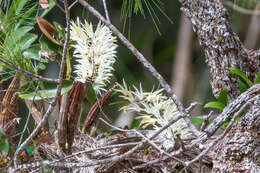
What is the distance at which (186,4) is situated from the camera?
1.07m

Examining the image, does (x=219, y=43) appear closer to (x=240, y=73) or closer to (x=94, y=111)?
(x=240, y=73)

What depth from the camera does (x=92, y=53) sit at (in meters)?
0.87

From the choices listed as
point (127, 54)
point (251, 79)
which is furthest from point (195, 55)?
point (251, 79)

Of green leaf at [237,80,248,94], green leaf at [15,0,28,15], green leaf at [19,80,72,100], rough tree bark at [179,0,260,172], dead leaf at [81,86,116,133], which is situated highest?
green leaf at [15,0,28,15]

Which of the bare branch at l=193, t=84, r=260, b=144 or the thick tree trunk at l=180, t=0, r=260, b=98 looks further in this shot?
the thick tree trunk at l=180, t=0, r=260, b=98

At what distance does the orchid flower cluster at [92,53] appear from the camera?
0.87 meters

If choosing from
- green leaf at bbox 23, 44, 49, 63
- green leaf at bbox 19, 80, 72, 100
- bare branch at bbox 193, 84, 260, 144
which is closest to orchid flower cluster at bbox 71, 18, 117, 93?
green leaf at bbox 19, 80, 72, 100

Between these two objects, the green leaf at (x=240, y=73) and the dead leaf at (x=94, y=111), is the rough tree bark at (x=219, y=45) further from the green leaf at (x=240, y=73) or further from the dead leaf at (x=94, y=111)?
the dead leaf at (x=94, y=111)

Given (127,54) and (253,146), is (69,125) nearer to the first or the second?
(253,146)

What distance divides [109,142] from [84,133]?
0.13m

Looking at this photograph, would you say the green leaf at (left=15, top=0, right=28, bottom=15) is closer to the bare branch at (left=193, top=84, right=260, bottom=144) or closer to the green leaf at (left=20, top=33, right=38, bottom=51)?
the green leaf at (left=20, top=33, right=38, bottom=51)

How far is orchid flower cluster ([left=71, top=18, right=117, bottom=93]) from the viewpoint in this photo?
0.87 m

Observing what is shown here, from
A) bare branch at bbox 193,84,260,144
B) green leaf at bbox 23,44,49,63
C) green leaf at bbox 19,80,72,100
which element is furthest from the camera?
green leaf at bbox 23,44,49,63

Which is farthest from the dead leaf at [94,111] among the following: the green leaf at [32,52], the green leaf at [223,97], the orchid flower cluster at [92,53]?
the green leaf at [223,97]
